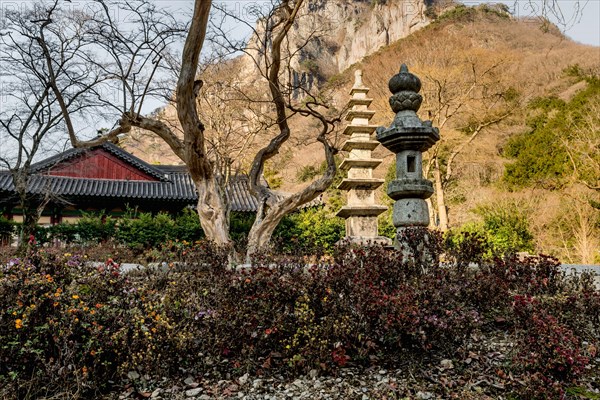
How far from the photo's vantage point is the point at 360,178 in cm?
1252

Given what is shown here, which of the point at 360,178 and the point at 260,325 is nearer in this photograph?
the point at 260,325

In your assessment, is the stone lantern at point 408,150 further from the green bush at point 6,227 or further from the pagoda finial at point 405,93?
the green bush at point 6,227

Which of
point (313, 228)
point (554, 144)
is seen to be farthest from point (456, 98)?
point (313, 228)

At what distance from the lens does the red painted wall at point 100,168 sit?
1853 centimetres

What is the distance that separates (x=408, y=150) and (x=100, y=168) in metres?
16.7

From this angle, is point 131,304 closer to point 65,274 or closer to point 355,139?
point 65,274

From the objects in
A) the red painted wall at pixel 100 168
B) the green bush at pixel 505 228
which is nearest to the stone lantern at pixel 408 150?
the green bush at pixel 505 228

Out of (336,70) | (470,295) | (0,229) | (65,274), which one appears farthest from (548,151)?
(336,70)

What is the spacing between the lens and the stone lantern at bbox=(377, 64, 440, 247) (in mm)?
5906

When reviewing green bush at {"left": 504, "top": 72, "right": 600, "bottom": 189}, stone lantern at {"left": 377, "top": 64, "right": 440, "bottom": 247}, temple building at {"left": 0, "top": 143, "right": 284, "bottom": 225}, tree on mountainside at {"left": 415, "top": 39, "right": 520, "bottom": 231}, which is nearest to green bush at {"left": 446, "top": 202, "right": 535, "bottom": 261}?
tree on mountainside at {"left": 415, "top": 39, "right": 520, "bottom": 231}

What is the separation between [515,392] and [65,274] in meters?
4.02

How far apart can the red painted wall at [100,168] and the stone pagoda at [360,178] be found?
35.1 ft

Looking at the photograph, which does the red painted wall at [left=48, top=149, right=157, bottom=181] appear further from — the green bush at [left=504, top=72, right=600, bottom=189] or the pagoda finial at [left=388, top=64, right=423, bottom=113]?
the green bush at [left=504, top=72, right=600, bottom=189]

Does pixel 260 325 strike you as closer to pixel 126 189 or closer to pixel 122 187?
pixel 126 189
